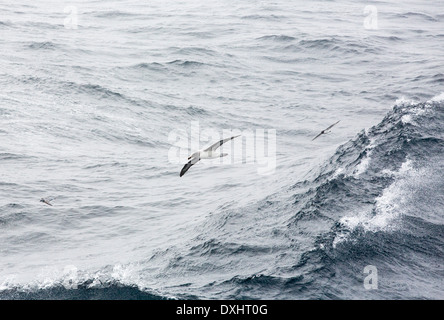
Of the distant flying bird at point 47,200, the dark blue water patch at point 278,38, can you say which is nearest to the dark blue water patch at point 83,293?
the distant flying bird at point 47,200

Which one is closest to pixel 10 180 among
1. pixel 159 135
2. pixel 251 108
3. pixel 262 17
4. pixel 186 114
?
pixel 159 135

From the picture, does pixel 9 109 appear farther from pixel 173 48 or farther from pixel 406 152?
pixel 406 152

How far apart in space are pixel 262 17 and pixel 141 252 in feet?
136

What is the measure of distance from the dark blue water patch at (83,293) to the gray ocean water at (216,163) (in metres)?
0.07

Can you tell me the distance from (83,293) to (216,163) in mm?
13974

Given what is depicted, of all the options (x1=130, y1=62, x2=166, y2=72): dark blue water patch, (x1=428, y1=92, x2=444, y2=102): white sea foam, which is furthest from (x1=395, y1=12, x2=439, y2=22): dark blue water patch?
(x1=428, y1=92, x2=444, y2=102): white sea foam

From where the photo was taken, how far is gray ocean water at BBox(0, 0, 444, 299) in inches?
836

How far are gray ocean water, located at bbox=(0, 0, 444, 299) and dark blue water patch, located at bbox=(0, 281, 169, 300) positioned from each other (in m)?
0.07

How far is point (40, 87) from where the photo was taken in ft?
144

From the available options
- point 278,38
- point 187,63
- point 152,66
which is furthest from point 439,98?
point 278,38

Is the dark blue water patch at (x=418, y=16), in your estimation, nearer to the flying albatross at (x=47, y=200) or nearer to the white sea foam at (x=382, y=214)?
the white sea foam at (x=382, y=214)

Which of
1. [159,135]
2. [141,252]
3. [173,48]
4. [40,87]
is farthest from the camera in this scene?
[173,48]

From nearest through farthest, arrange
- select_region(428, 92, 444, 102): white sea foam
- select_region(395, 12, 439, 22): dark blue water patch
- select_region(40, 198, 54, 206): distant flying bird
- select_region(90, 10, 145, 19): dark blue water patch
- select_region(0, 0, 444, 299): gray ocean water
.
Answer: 1. select_region(0, 0, 444, 299): gray ocean water
2. select_region(40, 198, 54, 206): distant flying bird
3. select_region(428, 92, 444, 102): white sea foam
4. select_region(395, 12, 439, 22): dark blue water patch
5. select_region(90, 10, 145, 19): dark blue water patch

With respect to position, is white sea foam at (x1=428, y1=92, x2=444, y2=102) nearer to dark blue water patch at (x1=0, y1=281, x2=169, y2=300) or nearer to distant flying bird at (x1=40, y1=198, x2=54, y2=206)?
distant flying bird at (x1=40, y1=198, x2=54, y2=206)
